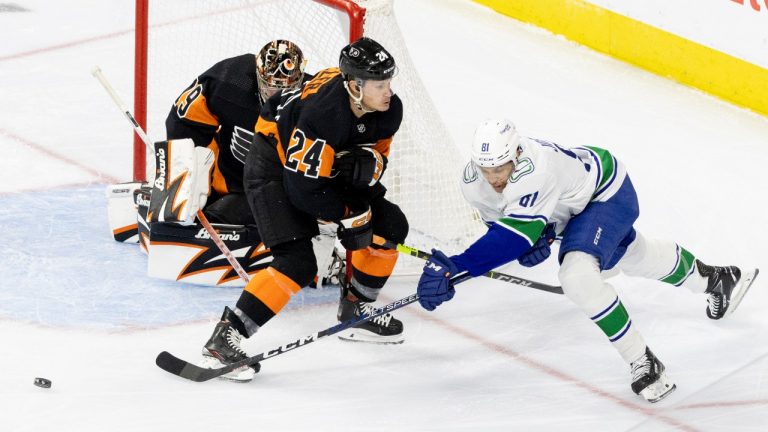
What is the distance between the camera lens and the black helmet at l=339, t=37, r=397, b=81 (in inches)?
150

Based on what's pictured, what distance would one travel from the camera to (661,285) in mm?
4738

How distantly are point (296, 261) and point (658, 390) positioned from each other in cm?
111

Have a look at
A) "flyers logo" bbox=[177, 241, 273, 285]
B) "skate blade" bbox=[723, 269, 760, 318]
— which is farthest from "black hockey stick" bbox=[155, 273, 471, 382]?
"skate blade" bbox=[723, 269, 760, 318]

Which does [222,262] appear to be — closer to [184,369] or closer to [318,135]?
[184,369]

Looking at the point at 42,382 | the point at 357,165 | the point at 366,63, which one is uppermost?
the point at 366,63

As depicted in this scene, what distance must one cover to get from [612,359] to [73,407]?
163 centimetres

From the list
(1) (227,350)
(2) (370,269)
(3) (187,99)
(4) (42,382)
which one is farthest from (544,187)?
(4) (42,382)

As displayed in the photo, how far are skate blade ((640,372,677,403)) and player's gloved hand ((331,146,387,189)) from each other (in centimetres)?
100

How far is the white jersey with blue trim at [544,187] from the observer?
387 cm

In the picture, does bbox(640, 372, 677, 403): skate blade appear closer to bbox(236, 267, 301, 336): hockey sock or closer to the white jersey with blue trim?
the white jersey with blue trim

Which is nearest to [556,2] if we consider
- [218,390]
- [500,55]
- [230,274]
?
[500,55]

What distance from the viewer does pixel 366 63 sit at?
3.80 meters

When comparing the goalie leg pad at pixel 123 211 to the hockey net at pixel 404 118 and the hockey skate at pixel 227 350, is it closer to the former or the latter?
the hockey net at pixel 404 118

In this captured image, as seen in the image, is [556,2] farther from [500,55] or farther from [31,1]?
[31,1]
